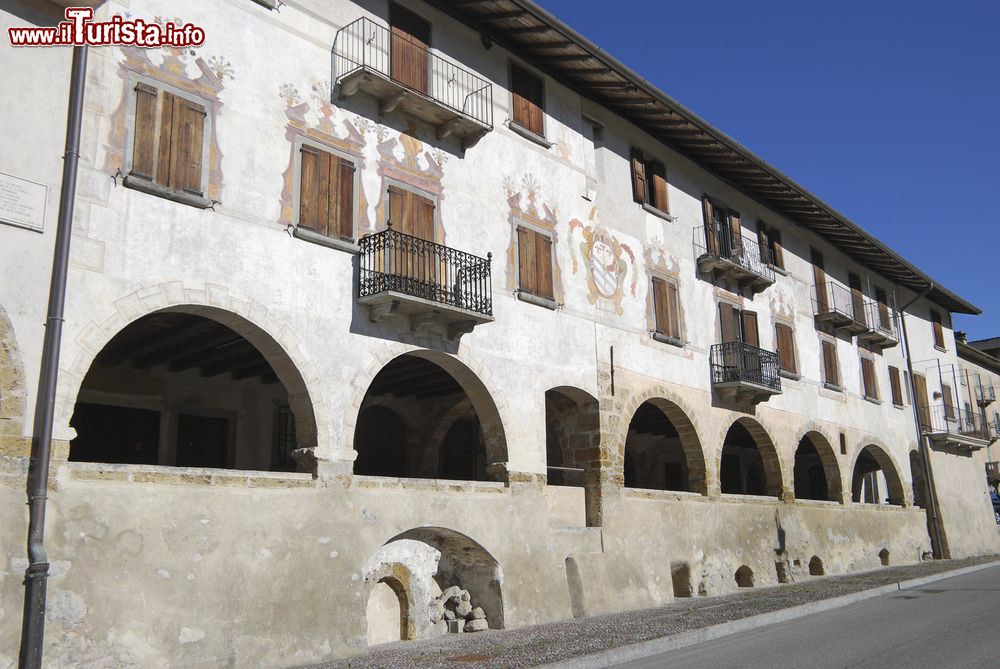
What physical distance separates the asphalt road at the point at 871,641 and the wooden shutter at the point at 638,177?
33.6 feet

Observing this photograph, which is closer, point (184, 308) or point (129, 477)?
point (129, 477)

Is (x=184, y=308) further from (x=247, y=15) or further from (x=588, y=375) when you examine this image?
(x=588, y=375)

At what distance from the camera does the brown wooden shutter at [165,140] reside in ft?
38.6

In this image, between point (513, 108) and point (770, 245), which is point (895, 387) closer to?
point (770, 245)

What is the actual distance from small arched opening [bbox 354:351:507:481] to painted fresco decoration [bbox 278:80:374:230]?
535 cm

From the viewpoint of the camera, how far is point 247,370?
1683 centimetres

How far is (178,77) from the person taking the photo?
40.1 feet

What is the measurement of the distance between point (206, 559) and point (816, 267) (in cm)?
2340

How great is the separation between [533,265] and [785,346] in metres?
11.4

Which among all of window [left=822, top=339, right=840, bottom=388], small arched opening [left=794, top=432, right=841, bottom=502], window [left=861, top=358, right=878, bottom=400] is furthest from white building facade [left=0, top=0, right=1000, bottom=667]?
small arched opening [left=794, top=432, right=841, bottom=502]

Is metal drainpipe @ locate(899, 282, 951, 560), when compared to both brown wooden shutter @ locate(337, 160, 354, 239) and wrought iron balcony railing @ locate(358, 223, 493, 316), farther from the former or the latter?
brown wooden shutter @ locate(337, 160, 354, 239)

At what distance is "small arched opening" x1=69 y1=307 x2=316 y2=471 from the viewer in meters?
14.6

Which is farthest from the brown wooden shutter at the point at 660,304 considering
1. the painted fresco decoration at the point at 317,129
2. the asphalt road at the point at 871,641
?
the painted fresco decoration at the point at 317,129

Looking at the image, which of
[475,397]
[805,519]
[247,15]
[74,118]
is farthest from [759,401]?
[74,118]
